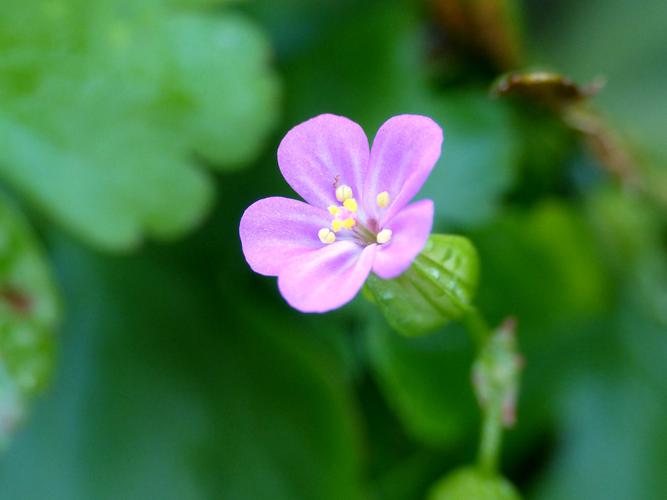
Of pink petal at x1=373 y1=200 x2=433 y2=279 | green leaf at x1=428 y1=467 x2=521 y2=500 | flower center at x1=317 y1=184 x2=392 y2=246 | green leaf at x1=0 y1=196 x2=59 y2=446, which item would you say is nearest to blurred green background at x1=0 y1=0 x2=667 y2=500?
green leaf at x1=0 y1=196 x2=59 y2=446

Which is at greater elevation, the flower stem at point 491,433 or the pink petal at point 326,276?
the pink petal at point 326,276

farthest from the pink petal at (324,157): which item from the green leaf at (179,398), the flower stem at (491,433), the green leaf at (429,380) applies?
the green leaf at (179,398)

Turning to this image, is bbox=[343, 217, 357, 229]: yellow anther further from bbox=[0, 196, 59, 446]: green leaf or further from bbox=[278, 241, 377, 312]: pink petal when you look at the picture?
bbox=[0, 196, 59, 446]: green leaf

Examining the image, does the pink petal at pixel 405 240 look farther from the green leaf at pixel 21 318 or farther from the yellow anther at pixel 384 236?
the green leaf at pixel 21 318

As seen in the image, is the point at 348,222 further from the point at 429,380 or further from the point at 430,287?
the point at 429,380

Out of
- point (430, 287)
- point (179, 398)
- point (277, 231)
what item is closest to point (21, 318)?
point (179, 398)

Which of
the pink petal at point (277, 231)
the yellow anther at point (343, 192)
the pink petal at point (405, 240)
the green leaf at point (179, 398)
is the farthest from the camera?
the green leaf at point (179, 398)

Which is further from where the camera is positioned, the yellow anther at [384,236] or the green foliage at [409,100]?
the green foliage at [409,100]

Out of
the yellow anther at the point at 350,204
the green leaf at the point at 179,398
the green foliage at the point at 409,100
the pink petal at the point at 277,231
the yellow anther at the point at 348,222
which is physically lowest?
the green leaf at the point at 179,398
